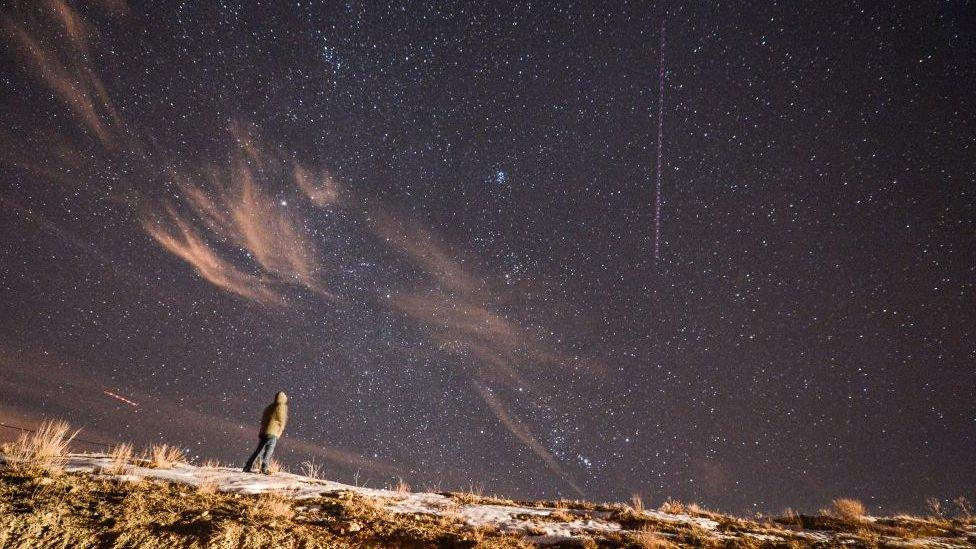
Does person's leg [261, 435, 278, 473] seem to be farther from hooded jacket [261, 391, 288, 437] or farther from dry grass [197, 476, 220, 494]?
dry grass [197, 476, 220, 494]

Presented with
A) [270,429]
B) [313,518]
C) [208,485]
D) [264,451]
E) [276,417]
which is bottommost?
[313,518]

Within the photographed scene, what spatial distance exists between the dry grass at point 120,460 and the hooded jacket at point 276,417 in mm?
2222

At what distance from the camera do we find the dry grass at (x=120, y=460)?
580 centimetres

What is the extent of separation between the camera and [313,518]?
498 cm

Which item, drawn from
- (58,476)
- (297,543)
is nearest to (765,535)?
(297,543)

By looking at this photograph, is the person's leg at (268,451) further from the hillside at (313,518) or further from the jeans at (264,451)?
the hillside at (313,518)

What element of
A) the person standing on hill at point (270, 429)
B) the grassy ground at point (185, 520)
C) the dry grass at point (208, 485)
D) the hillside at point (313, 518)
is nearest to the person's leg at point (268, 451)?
the person standing on hill at point (270, 429)

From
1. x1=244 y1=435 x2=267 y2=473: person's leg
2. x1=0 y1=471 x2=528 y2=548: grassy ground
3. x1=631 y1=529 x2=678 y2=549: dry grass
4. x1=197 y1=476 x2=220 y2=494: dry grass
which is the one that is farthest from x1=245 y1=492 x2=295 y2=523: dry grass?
x1=631 y1=529 x2=678 y2=549: dry grass

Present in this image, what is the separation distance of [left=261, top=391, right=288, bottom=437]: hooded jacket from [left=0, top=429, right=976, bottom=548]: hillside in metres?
1.07

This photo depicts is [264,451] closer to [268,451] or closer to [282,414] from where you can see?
[268,451]

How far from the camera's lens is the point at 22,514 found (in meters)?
3.55

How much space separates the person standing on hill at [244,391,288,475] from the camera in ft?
27.4

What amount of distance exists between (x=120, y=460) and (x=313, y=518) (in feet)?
13.1

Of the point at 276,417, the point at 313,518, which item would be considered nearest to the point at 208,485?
the point at 313,518
